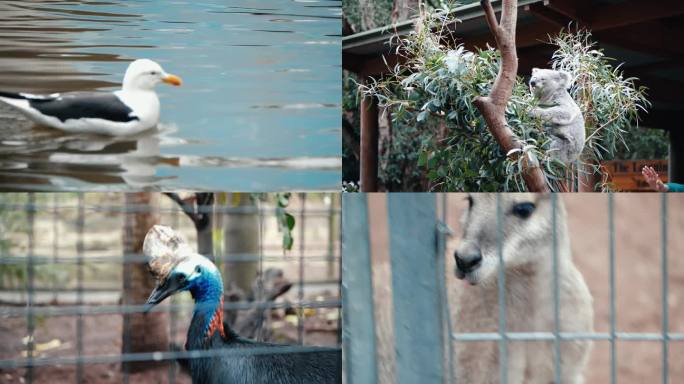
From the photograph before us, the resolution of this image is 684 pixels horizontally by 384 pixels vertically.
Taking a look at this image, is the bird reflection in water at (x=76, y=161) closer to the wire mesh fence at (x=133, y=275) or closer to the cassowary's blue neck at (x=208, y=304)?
the wire mesh fence at (x=133, y=275)

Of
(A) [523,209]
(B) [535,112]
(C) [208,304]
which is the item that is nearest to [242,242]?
(C) [208,304]

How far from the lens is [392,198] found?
1.69 m

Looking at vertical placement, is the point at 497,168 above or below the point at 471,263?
above

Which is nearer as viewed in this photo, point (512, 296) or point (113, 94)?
point (512, 296)

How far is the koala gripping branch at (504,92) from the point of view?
2082 millimetres

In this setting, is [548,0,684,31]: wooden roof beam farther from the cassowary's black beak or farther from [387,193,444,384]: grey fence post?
the cassowary's black beak

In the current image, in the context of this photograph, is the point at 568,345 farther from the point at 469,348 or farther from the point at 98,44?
the point at 98,44

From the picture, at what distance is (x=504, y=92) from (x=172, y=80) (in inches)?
38.0

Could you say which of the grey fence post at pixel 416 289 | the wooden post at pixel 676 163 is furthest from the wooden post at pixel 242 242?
the wooden post at pixel 676 163

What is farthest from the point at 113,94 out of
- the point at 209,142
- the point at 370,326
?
the point at 370,326

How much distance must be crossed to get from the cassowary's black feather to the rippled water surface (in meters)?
0.44

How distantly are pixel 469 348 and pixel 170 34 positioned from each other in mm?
1235

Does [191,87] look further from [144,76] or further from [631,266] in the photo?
[631,266]

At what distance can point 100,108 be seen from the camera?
6.71ft
